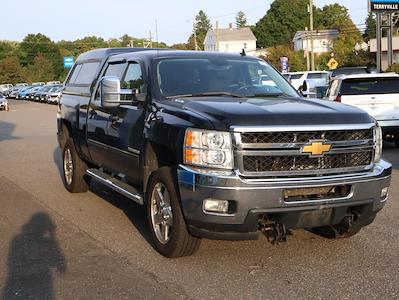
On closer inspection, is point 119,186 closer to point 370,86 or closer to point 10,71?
point 370,86

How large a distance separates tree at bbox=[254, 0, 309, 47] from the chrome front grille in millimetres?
121881

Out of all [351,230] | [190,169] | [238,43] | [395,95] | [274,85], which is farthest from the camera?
[238,43]

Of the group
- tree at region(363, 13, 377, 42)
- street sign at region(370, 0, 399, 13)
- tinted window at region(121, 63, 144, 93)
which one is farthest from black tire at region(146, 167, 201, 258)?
tree at region(363, 13, 377, 42)

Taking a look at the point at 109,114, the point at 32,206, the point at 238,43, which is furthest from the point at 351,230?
the point at 238,43

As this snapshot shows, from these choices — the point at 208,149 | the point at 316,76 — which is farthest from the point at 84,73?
the point at 316,76

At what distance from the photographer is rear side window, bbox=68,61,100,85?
8.28 meters

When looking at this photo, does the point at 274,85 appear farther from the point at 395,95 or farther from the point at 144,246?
the point at 395,95

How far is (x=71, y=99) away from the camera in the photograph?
878cm

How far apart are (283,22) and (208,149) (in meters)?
126

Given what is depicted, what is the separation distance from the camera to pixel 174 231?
208 inches

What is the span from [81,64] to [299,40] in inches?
3863

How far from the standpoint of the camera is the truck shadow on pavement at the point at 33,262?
4.72m

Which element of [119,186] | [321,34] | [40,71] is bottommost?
[119,186]

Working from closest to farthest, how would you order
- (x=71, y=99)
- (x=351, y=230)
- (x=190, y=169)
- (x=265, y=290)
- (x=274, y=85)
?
(x=265, y=290)
(x=190, y=169)
(x=351, y=230)
(x=274, y=85)
(x=71, y=99)
